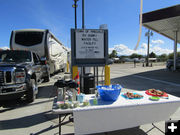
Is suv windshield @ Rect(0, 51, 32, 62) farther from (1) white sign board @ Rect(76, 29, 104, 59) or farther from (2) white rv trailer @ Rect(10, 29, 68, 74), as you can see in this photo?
(1) white sign board @ Rect(76, 29, 104, 59)

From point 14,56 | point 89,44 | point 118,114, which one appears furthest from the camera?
point 14,56

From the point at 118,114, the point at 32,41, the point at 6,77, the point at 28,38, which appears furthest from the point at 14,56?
the point at 118,114

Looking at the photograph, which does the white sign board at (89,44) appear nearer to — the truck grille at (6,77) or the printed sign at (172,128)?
the truck grille at (6,77)

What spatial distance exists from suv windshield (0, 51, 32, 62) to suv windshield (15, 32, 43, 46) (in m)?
2.54

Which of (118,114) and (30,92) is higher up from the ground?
(118,114)

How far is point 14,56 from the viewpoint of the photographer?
16.7ft

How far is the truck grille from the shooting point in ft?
11.9

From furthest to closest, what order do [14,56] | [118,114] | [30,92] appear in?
1. [14,56]
2. [30,92]
3. [118,114]

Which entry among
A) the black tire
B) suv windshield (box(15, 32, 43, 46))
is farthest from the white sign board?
suv windshield (box(15, 32, 43, 46))

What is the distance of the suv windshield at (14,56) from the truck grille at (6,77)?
4.93 ft

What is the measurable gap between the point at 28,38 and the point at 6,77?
15.8ft

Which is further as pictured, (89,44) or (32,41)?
(32,41)

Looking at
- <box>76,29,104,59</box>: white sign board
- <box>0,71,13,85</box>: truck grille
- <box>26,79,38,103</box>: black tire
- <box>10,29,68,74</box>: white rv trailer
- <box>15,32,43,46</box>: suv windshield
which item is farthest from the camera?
<box>15,32,43,46</box>: suv windshield

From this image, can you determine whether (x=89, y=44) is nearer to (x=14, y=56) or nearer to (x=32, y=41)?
(x=14, y=56)
